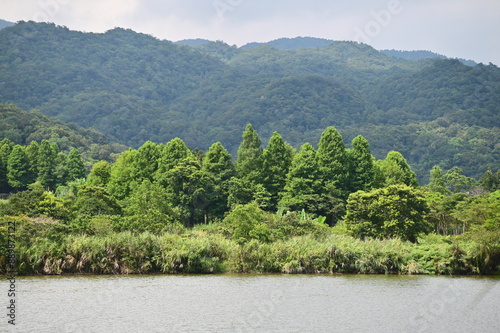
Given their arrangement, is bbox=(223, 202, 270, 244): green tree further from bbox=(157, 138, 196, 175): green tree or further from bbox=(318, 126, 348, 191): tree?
bbox=(318, 126, 348, 191): tree

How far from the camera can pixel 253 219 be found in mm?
48125

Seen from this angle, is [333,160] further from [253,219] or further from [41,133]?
[41,133]

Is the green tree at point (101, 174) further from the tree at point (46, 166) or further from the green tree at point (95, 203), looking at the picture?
the green tree at point (95, 203)

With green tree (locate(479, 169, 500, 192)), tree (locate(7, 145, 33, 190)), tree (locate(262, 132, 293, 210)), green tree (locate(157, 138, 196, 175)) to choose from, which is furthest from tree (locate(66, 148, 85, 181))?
green tree (locate(479, 169, 500, 192))

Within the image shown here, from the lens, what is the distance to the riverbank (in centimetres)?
3931

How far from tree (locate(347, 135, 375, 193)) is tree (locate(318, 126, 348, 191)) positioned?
0.82m

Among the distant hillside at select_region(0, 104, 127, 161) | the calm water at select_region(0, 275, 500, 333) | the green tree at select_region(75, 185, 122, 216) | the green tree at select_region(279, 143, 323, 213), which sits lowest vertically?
the calm water at select_region(0, 275, 500, 333)

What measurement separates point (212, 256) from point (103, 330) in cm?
1685

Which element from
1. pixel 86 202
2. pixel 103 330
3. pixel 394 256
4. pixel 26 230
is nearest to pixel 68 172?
pixel 86 202

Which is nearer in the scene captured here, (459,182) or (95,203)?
(95,203)

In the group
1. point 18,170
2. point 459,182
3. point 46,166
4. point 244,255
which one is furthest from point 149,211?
point 459,182

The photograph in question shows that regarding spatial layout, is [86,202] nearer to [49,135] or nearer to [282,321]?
[282,321]

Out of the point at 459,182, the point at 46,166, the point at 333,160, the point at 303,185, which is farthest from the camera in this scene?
the point at 459,182

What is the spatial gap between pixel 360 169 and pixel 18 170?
5016 cm
